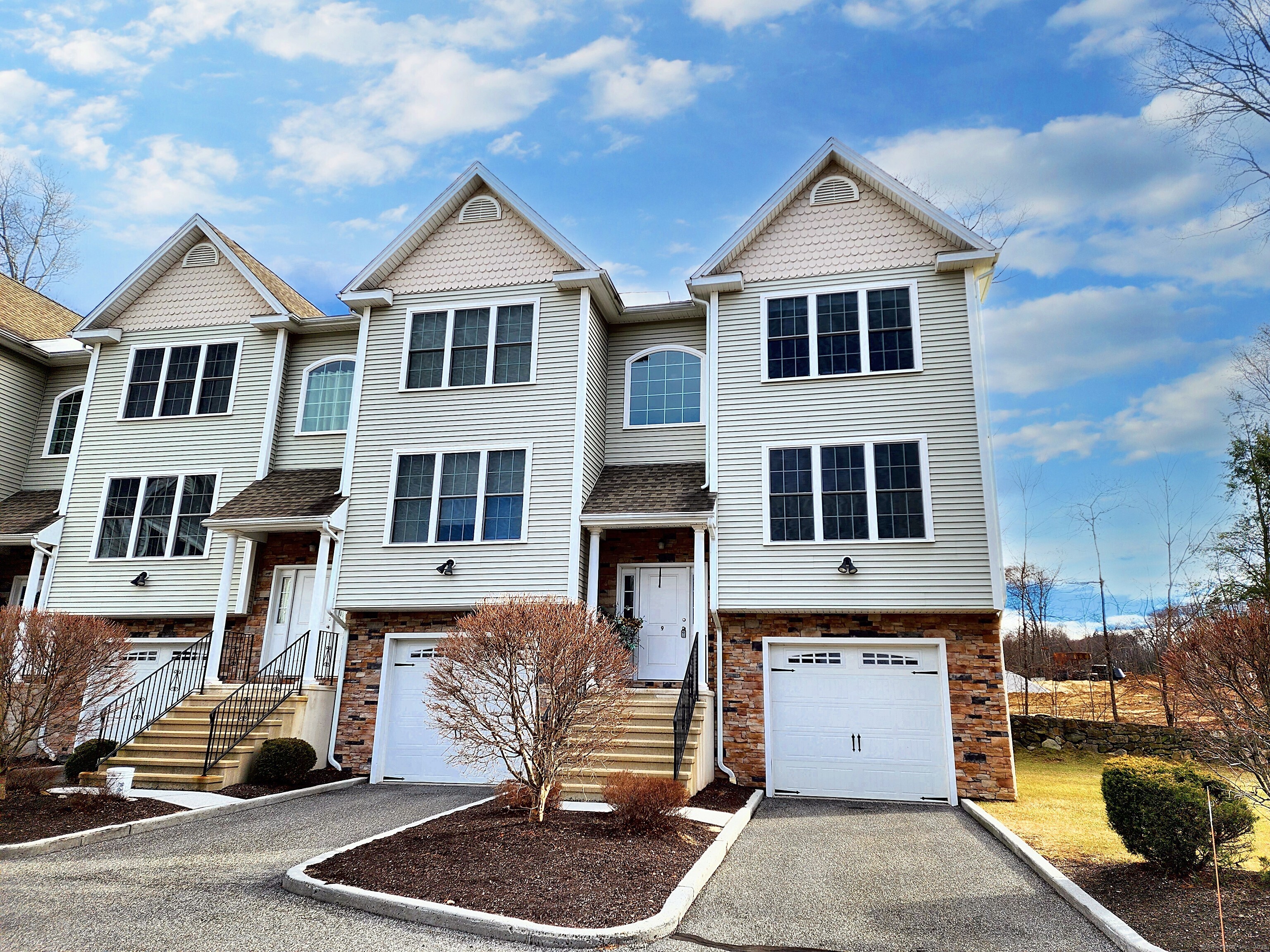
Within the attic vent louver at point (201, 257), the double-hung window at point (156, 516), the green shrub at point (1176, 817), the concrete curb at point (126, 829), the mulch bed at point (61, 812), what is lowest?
the concrete curb at point (126, 829)

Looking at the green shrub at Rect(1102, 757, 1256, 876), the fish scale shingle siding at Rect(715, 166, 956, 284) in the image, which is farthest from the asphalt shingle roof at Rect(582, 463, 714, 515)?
the green shrub at Rect(1102, 757, 1256, 876)

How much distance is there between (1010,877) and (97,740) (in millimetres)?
12819

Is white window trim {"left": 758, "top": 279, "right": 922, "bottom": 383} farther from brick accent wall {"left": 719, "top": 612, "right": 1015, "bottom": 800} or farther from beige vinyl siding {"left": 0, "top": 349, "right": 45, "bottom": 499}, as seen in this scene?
beige vinyl siding {"left": 0, "top": 349, "right": 45, "bottom": 499}

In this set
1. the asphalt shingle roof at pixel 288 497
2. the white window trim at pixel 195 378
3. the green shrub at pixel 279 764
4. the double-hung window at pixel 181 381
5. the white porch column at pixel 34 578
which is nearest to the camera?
the green shrub at pixel 279 764

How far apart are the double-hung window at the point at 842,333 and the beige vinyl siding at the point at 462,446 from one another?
370 cm

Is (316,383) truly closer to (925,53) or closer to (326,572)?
(326,572)

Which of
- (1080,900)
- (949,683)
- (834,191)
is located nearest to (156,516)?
(834,191)

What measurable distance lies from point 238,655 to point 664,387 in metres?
9.60

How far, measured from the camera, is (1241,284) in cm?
1385

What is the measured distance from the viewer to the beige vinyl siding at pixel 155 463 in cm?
1557

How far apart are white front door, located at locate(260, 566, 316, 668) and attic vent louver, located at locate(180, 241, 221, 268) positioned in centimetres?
709

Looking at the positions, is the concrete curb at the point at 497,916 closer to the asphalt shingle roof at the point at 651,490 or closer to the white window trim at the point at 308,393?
the asphalt shingle roof at the point at 651,490

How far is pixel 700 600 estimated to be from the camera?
13.2 metres

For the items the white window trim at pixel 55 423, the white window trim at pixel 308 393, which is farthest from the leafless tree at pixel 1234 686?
the white window trim at pixel 55 423
